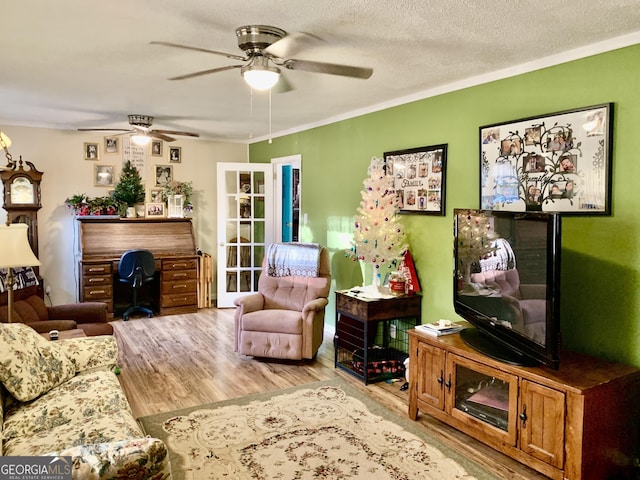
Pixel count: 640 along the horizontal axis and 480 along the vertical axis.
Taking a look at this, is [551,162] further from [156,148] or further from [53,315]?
[156,148]

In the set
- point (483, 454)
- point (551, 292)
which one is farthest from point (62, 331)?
point (551, 292)

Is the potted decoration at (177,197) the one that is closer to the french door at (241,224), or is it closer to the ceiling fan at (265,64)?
the french door at (241,224)

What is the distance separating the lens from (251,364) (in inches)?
170

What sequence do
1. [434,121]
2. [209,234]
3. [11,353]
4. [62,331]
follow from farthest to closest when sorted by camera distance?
[209,234]
[434,121]
[62,331]
[11,353]

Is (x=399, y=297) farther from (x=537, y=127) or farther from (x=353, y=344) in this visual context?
(x=537, y=127)

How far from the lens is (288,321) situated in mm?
4262

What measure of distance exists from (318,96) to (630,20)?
2.37m

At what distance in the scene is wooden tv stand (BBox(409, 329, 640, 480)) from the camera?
2.30 metres

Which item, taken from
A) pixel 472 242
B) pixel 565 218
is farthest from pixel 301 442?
pixel 565 218

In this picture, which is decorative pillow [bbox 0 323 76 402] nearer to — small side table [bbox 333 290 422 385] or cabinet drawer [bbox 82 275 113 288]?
small side table [bbox 333 290 422 385]

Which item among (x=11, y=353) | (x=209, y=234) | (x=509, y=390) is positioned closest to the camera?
(x=11, y=353)

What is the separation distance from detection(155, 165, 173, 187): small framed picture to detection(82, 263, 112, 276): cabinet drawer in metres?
1.47

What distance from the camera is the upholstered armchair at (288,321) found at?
13.9ft

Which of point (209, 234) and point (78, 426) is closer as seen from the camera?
point (78, 426)
